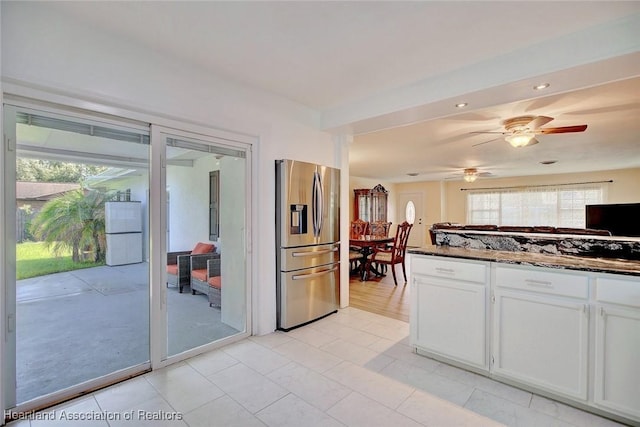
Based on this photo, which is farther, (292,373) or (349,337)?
(349,337)

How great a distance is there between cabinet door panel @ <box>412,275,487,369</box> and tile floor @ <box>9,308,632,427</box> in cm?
15

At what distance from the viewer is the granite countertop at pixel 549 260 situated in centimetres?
179

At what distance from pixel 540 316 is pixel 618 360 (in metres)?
0.41

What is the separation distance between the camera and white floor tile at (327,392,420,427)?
175 centimetres

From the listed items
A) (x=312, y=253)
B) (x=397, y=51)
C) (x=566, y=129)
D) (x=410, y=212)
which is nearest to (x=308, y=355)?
(x=312, y=253)

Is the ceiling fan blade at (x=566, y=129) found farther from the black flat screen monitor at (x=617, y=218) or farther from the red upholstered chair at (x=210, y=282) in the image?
the red upholstered chair at (x=210, y=282)

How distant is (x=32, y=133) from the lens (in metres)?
1.90

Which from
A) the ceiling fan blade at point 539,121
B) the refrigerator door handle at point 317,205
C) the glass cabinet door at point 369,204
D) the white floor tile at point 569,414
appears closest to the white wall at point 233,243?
the refrigerator door handle at point 317,205

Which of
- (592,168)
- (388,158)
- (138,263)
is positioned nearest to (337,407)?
(138,263)

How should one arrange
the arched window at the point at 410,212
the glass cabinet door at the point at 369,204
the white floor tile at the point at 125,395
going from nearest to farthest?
the white floor tile at the point at 125,395 → the glass cabinet door at the point at 369,204 → the arched window at the point at 410,212

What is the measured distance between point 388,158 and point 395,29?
4240mm

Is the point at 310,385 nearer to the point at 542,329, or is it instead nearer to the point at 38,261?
the point at 542,329

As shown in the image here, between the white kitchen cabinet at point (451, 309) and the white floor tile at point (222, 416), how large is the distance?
4.97 ft

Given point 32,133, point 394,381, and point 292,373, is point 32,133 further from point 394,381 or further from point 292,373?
point 394,381
